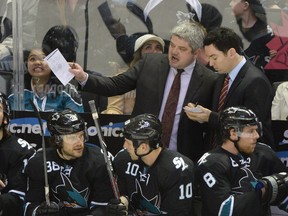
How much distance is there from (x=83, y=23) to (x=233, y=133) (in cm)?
164

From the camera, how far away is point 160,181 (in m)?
4.52

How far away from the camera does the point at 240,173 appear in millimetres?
4594

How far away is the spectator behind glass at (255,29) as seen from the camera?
18.0 feet

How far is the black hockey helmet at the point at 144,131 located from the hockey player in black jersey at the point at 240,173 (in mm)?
323

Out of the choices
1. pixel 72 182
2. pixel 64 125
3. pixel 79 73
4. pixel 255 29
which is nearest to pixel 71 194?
pixel 72 182

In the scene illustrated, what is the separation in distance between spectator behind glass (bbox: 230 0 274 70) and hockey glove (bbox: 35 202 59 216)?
188 cm

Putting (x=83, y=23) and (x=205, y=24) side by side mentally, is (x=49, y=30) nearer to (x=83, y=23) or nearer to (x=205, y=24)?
(x=83, y=23)

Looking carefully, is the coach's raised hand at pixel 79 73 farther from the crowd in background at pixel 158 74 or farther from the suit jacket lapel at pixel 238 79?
the suit jacket lapel at pixel 238 79

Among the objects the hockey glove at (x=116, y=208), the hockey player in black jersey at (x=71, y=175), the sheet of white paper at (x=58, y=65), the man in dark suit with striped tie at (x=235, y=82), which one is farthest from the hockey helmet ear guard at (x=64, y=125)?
the man in dark suit with striped tie at (x=235, y=82)

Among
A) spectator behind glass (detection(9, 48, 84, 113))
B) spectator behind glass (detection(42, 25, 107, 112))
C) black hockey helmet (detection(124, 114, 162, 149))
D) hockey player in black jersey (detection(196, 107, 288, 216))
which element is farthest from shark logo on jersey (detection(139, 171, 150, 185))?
spectator behind glass (detection(42, 25, 107, 112))

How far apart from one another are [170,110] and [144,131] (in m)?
0.54

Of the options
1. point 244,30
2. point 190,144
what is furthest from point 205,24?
point 190,144

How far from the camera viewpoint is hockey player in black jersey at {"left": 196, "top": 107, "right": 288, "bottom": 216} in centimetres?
446

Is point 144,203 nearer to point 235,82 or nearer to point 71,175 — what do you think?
point 71,175
